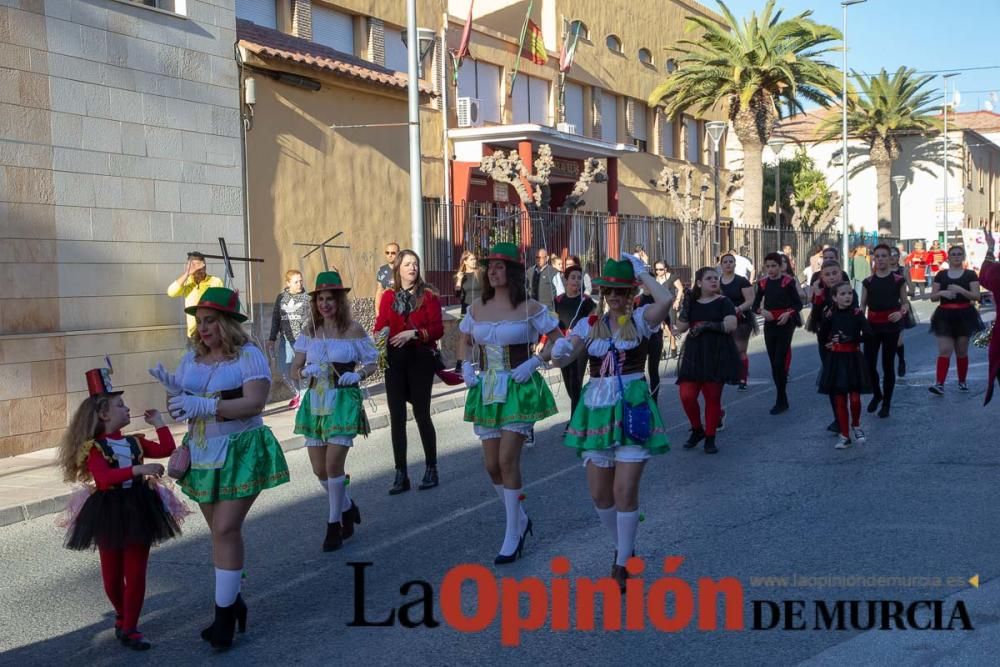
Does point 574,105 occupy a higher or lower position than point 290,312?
higher

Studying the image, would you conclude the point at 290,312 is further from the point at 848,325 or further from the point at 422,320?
the point at 848,325

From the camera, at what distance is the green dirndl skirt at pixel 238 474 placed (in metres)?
5.36

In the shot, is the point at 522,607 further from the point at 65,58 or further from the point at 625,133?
the point at 625,133

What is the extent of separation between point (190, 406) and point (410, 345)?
12.3 feet

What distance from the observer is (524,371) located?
6988 mm

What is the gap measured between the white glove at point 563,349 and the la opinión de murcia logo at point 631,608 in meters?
1.24

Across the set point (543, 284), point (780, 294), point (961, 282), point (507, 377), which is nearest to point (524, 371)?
point (507, 377)

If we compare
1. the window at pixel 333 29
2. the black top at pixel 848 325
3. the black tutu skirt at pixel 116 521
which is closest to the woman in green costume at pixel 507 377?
the black tutu skirt at pixel 116 521

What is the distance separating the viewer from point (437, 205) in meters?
20.2

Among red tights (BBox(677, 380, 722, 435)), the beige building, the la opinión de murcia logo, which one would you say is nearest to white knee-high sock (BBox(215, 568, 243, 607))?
the la opinión de murcia logo

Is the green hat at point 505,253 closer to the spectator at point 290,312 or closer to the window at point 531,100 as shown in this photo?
the spectator at point 290,312

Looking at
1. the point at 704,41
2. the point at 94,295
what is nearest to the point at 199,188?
the point at 94,295

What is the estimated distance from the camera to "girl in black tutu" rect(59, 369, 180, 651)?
17.6ft

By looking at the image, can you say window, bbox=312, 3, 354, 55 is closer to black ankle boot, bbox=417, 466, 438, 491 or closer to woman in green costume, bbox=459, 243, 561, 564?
black ankle boot, bbox=417, 466, 438, 491
